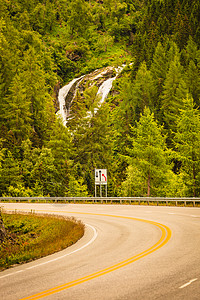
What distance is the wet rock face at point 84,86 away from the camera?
9494cm

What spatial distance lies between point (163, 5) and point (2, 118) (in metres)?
56.9

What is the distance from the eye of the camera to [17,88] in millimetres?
60812

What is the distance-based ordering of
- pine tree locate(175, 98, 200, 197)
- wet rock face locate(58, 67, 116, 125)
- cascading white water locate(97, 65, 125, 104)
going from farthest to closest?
wet rock face locate(58, 67, 116, 125) → cascading white water locate(97, 65, 125, 104) → pine tree locate(175, 98, 200, 197)

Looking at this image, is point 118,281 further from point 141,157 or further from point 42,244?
point 141,157

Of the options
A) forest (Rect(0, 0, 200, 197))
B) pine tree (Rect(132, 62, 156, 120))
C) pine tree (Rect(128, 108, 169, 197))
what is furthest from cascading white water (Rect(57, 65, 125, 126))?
pine tree (Rect(128, 108, 169, 197))

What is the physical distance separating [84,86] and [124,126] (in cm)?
3827

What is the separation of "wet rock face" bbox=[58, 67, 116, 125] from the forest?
6.23 metres

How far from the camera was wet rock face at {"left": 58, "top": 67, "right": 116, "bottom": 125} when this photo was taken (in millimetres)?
94938

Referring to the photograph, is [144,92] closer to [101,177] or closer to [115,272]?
[101,177]

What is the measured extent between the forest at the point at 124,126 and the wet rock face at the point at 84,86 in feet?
20.4

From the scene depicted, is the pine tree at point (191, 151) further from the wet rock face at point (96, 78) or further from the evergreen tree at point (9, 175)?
the wet rock face at point (96, 78)

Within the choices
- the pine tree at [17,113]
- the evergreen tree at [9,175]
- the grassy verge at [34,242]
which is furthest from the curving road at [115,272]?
the pine tree at [17,113]

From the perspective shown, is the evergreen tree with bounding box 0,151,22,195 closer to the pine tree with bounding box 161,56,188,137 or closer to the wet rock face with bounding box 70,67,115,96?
the pine tree with bounding box 161,56,188,137

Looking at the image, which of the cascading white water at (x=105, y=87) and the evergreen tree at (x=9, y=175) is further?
the cascading white water at (x=105, y=87)
